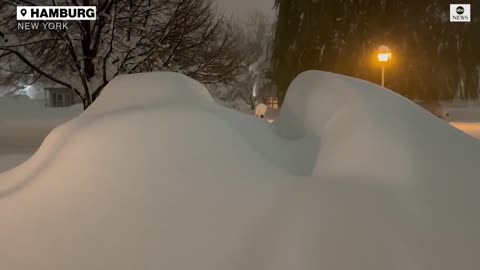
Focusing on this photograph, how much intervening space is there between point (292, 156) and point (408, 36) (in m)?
18.7

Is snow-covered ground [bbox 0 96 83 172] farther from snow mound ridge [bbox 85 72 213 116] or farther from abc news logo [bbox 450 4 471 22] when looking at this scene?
abc news logo [bbox 450 4 471 22]

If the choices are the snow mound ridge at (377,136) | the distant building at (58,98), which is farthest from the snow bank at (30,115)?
the snow mound ridge at (377,136)

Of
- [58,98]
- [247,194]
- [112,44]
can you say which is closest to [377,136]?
[247,194]

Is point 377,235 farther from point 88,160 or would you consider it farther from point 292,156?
point 88,160

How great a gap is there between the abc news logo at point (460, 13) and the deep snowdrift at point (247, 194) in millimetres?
18772

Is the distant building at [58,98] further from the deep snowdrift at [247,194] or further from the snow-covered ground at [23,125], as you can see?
the deep snowdrift at [247,194]

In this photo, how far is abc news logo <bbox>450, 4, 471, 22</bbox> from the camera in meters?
20.4

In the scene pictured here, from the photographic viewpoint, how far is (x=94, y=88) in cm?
1406

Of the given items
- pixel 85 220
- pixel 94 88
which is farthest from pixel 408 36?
pixel 85 220

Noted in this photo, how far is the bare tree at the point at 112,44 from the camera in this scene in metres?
14.0

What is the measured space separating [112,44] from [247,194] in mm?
12221

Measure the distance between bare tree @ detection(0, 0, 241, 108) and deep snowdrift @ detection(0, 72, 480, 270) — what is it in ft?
34.3

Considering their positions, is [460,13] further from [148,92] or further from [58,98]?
[58,98]

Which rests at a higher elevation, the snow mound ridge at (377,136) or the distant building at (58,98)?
the snow mound ridge at (377,136)
